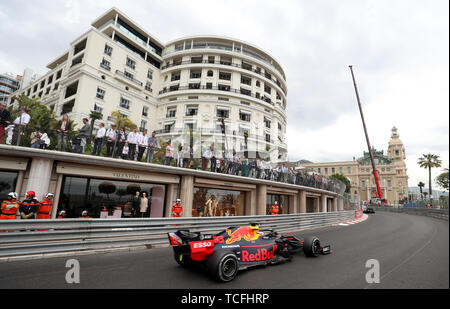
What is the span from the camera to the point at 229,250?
4.63 meters

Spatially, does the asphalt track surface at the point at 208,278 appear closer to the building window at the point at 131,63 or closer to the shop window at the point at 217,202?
the shop window at the point at 217,202

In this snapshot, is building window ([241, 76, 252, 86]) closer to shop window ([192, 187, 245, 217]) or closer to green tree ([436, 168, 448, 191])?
shop window ([192, 187, 245, 217])

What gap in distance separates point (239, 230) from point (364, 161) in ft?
334

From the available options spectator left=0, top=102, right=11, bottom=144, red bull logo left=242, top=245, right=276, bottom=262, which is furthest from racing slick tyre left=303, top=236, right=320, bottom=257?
spectator left=0, top=102, right=11, bottom=144

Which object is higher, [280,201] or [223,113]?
[223,113]

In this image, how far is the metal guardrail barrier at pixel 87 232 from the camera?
4887mm

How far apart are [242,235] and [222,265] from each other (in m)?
1.08

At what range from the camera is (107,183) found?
33.6 ft

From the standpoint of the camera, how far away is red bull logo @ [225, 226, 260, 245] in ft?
16.3

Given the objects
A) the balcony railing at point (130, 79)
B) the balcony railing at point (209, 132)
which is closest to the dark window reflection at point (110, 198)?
the balcony railing at point (209, 132)

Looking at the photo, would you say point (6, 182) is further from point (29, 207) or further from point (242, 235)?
point (242, 235)

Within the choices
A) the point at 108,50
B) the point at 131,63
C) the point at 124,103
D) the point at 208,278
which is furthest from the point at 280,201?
the point at 108,50

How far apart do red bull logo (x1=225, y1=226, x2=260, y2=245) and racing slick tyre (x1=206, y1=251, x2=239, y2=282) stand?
1.51 feet

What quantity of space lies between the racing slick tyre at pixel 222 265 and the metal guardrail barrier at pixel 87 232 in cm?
337
